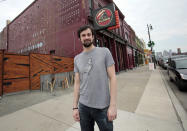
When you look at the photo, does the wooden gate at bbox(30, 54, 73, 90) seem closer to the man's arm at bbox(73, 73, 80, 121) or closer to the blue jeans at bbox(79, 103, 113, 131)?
the man's arm at bbox(73, 73, 80, 121)

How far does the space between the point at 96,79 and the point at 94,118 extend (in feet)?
1.95

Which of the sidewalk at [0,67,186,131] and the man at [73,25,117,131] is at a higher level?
the man at [73,25,117,131]

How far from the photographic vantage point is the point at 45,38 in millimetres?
13195

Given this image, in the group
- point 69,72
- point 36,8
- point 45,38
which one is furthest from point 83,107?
point 36,8

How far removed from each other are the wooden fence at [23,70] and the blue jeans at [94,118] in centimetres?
648

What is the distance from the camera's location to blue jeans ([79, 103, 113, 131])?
3.66 feet

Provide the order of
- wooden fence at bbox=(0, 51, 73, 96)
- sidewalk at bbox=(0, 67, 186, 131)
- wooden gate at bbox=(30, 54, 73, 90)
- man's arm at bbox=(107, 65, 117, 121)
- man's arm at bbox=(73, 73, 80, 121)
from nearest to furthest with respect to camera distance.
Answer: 1. man's arm at bbox=(107, 65, 117, 121)
2. man's arm at bbox=(73, 73, 80, 121)
3. sidewalk at bbox=(0, 67, 186, 131)
4. wooden fence at bbox=(0, 51, 73, 96)
5. wooden gate at bbox=(30, 54, 73, 90)

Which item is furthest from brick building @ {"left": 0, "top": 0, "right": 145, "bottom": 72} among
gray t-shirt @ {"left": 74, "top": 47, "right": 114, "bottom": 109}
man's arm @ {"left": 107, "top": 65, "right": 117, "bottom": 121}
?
man's arm @ {"left": 107, "top": 65, "right": 117, "bottom": 121}

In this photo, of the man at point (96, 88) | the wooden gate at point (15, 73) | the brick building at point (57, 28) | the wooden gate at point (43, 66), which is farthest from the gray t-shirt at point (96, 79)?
the brick building at point (57, 28)

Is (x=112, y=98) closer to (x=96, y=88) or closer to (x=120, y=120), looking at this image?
(x=96, y=88)

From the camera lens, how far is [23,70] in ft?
19.1

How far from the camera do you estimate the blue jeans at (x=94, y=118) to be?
3.66ft

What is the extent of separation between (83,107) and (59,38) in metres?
11.8

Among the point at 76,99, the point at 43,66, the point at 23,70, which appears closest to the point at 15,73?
the point at 23,70
